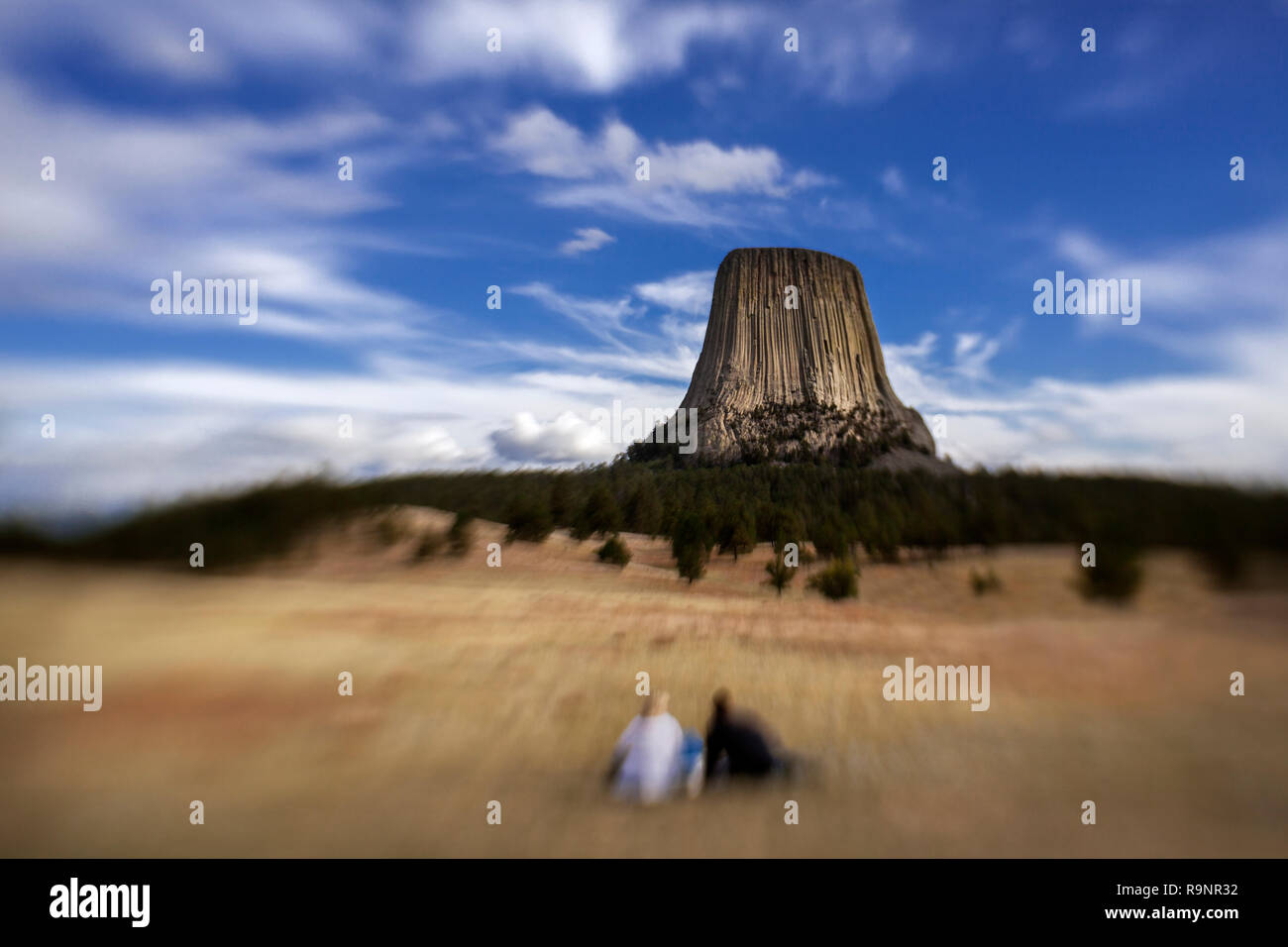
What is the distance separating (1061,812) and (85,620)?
10722 millimetres

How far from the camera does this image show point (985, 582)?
11891 millimetres

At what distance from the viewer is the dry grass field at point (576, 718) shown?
520 cm

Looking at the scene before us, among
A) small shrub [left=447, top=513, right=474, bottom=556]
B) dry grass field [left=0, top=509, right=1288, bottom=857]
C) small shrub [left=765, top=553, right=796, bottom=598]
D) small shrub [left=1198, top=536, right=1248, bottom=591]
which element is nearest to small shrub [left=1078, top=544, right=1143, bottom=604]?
dry grass field [left=0, top=509, right=1288, bottom=857]

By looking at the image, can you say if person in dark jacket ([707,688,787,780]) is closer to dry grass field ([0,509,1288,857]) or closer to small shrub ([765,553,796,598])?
dry grass field ([0,509,1288,857])

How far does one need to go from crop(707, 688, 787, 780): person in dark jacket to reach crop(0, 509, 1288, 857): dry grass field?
228 millimetres

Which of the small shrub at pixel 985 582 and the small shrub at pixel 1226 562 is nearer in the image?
the small shrub at pixel 1226 562

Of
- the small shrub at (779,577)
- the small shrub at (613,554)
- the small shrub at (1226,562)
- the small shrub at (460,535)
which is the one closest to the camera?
the small shrub at (1226,562)

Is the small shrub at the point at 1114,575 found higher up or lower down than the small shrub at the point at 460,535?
lower down

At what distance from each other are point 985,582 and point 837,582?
126 inches

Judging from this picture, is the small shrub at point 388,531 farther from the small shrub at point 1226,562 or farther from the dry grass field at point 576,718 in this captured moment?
the small shrub at point 1226,562

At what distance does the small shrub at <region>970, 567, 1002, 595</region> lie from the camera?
38.4 feet

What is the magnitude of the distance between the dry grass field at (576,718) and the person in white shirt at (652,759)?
0.17 metres

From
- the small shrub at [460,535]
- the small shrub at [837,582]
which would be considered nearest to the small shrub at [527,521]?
the small shrub at [460,535]
